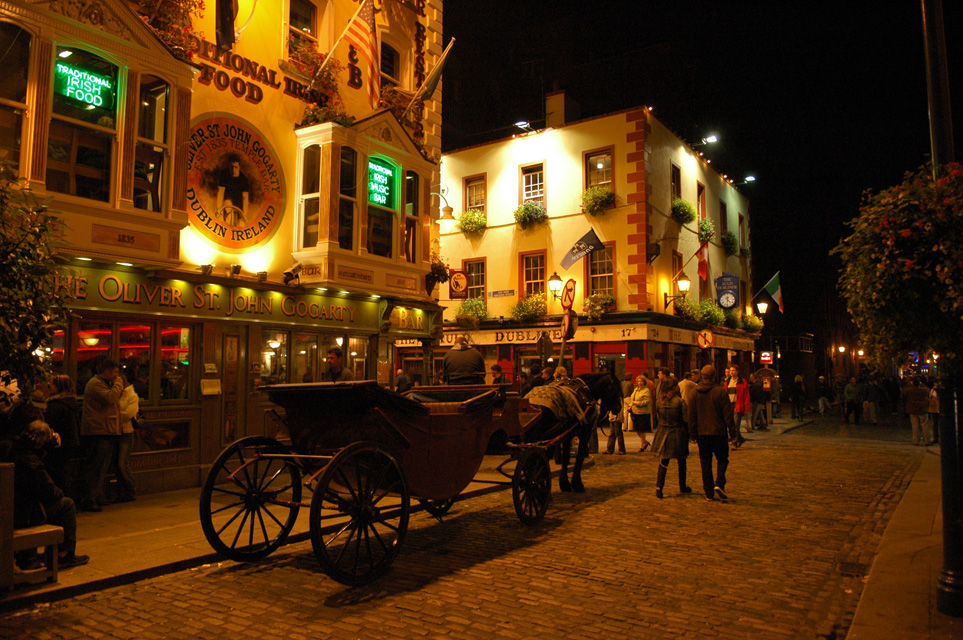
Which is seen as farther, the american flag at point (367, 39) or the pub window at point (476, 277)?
the pub window at point (476, 277)

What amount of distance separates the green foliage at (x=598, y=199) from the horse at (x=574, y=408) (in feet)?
45.2

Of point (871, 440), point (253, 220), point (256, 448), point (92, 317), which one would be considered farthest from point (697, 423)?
point (871, 440)

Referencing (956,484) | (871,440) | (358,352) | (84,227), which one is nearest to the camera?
(956,484)

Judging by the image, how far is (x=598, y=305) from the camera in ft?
77.3

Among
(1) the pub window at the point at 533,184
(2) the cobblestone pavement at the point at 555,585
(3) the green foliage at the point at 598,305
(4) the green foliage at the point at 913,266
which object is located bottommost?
(2) the cobblestone pavement at the point at 555,585

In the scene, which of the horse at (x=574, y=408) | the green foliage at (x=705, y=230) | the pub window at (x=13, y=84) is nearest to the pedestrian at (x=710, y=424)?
the horse at (x=574, y=408)

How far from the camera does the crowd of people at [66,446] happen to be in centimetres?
566

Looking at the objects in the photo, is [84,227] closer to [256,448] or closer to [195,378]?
[195,378]

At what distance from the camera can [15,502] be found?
18.4ft

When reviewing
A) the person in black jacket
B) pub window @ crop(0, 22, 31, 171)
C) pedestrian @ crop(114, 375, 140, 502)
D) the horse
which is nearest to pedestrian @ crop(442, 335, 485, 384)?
the horse

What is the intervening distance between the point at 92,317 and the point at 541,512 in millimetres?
6925

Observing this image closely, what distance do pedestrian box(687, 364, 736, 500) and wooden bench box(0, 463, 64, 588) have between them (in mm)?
7918

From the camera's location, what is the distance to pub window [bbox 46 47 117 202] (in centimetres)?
880

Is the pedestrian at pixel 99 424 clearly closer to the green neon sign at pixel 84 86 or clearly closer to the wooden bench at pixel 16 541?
the wooden bench at pixel 16 541
